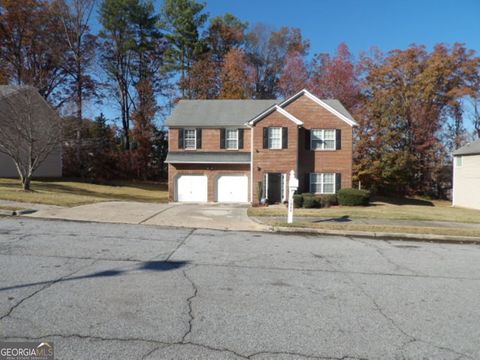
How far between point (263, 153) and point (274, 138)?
3.97 feet

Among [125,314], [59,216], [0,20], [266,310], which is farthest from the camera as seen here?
[0,20]

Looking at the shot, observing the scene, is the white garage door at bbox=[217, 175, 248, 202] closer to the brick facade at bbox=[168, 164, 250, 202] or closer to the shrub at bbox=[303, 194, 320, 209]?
the brick facade at bbox=[168, 164, 250, 202]

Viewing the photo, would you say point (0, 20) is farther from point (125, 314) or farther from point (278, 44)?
point (125, 314)

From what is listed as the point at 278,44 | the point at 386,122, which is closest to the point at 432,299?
the point at 386,122

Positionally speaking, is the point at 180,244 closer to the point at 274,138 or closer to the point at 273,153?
the point at 273,153

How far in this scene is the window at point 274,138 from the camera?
22.2 meters

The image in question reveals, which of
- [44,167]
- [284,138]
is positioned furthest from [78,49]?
[284,138]

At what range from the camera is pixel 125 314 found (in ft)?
14.4

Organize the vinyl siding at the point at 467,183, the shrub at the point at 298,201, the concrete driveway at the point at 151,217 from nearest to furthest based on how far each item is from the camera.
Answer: the concrete driveway at the point at 151,217, the shrub at the point at 298,201, the vinyl siding at the point at 467,183

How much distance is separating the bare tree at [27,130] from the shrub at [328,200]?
57.2 feet

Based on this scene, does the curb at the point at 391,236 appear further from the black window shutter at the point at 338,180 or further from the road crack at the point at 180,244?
the black window shutter at the point at 338,180

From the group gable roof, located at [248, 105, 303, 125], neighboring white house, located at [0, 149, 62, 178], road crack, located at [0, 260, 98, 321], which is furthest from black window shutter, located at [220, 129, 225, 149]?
neighboring white house, located at [0, 149, 62, 178]

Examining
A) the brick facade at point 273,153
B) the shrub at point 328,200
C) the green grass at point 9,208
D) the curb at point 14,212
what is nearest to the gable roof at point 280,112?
the brick facade at point 273,153

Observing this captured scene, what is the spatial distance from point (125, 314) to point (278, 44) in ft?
152
